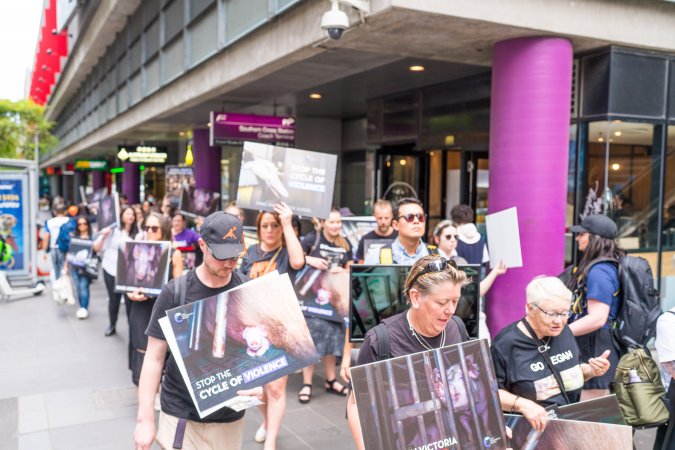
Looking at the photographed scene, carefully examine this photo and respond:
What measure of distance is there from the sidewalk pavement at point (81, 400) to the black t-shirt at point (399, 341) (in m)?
2.65

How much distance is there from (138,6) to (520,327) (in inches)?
639

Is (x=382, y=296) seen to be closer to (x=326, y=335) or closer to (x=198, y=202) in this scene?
(x=326, y=335)

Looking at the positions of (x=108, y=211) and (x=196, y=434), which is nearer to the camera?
(x=196, y=434)

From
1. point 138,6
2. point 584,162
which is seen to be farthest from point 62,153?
point 584,162

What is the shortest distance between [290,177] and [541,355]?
3.60 m

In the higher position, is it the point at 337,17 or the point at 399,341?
the point at 337,17

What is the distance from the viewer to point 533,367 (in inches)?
124

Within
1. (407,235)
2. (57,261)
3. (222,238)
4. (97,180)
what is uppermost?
(97,180)

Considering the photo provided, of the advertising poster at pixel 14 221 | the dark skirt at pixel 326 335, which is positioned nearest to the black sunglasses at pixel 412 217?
the dark skirt at pixel 326 335

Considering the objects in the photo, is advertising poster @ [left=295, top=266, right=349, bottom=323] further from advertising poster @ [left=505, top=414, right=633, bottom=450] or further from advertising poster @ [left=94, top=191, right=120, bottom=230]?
advertising poster @ [left=94, top=191, right=120, bottom=230]

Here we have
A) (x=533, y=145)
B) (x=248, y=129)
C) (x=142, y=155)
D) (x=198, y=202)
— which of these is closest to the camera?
(x=533, y=145)

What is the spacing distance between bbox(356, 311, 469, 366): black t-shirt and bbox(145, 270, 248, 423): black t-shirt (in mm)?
815

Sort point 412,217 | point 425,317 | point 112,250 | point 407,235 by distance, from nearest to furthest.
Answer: point 425,317 < point 412,217 < point 407,235 < point 112,250

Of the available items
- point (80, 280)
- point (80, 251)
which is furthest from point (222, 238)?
point (80, 280)
